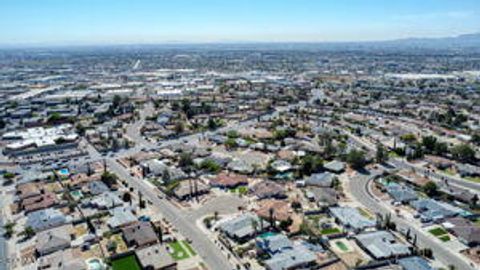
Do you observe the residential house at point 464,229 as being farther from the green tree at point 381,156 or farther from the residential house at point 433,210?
the green tree at point 381,156

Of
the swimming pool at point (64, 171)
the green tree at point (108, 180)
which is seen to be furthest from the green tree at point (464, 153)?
the swimming pool at point (64, 171)

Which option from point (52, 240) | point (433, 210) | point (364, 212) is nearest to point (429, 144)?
point (433, 210)

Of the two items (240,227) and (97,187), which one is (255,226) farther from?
(97,187)

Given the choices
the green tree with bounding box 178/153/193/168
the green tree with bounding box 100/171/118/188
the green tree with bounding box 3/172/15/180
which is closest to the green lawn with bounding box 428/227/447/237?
the green tree with bounding box 178/153/193/168

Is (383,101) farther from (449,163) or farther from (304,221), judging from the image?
(304,221)

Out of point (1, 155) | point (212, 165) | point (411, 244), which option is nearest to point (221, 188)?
point (212, 165)
